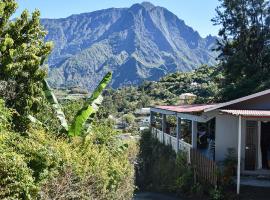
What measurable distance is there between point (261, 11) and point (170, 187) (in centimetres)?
2137

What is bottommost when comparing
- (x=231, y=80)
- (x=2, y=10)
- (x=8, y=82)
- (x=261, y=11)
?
(x=8, y=82)

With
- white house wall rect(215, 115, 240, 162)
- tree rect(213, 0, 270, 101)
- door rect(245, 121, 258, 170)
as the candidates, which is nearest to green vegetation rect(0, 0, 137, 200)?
white house wall rect(215, 115, 240, 162)

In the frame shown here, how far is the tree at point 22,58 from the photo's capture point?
1377 centimetres

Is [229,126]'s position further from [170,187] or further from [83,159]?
[83,159]

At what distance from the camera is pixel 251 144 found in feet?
60.9

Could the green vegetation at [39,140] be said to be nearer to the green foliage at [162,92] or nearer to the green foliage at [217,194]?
the green foliage at [217,194]

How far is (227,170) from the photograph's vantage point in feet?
55.2

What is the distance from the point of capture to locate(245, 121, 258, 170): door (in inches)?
720

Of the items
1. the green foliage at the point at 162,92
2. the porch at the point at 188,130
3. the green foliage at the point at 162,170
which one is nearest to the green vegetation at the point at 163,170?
the green foliage at the point at 162,170

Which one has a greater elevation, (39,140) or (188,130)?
(188,130)

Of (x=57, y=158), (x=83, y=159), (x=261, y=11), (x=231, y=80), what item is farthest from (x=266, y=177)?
(x=261, y=11)

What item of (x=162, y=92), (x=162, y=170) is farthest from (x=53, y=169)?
(x=162, y=92)

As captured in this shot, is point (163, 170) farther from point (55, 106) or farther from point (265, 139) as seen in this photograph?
point (55, 106)

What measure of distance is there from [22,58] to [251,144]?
32.1 feet
